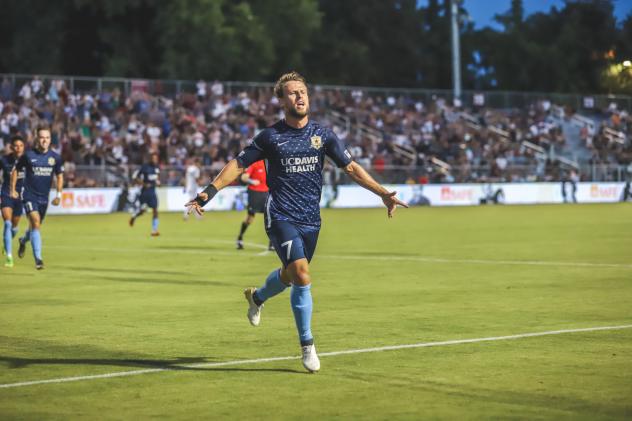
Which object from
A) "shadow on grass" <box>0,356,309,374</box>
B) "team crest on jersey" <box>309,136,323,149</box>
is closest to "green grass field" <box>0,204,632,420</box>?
"shadow on grass" <box>0,356,309,374</box>

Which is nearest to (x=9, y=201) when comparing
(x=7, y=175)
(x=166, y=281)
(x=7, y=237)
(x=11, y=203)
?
(x=11, y=203)

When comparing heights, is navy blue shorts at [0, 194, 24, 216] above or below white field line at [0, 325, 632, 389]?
above

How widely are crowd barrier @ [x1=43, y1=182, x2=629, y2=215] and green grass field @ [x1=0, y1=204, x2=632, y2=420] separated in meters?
20.9

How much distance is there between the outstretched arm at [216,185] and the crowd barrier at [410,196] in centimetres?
3590

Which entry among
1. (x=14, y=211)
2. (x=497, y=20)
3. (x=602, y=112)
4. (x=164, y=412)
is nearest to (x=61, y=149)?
(x=14, y=211)

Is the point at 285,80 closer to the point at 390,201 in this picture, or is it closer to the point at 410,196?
the point at 390,201

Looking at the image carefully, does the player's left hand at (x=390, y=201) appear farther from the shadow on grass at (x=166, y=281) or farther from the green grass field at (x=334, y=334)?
the shadow on grass at (x=166, y=281)

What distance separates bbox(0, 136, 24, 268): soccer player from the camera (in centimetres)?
2155

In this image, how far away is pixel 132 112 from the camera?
49.8 metres

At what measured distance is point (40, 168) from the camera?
2041cm

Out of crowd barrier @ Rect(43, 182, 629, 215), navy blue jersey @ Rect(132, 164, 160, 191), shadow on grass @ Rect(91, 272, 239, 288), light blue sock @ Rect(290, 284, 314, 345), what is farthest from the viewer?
crowd barrier @ Rect(43, 182, 629, 215)

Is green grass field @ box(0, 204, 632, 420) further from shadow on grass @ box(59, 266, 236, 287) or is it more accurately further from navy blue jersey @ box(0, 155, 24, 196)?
navy blue jersey @ box(0, 155, 24, 196)

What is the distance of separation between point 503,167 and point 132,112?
1869 cm

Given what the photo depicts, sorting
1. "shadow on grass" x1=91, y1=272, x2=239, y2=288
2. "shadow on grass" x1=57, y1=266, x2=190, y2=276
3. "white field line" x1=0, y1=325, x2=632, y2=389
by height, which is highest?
"white field line" x1=0, y1=325, x2=632, y2=389
